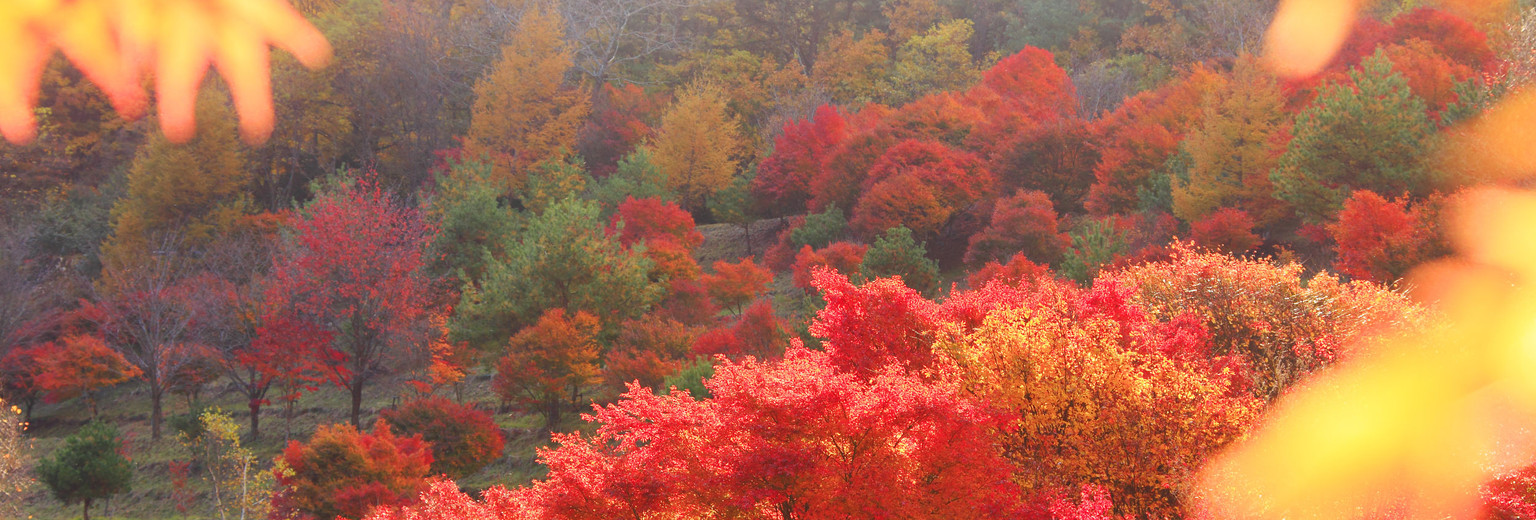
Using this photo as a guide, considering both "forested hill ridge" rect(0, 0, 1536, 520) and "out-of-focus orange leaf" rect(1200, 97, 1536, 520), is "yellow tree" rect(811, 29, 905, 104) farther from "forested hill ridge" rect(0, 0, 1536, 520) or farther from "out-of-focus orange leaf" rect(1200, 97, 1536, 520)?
"out-of-focus orange leaf" rect(1200, 97, 1536, 520)

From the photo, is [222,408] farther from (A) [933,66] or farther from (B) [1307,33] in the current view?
(B) [1307,33]

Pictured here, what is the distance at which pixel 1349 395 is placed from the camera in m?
12.2

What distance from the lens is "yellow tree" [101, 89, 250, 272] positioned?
43.2 metres

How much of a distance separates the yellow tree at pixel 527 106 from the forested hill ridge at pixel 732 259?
24 centimetres

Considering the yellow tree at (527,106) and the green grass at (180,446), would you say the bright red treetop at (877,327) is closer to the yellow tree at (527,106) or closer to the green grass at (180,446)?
the green grass at (180,446)

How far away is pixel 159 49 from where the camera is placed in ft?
165

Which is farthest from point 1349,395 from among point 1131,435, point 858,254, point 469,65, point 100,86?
point 100,86

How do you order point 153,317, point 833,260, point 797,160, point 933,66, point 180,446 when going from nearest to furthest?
point 180,446
point 153,317
point 833,260
point 797,160
point 933,66

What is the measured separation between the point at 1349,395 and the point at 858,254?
22242 mm

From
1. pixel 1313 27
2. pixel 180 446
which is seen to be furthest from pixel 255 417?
pixel 1313 27

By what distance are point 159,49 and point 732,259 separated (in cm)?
3276

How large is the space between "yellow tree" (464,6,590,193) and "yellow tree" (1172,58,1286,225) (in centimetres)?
3031

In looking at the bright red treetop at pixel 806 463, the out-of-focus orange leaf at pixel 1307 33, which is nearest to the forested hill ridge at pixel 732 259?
the bright red treetop at pixel 806 463

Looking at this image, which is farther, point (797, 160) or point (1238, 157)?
point (797, 160)
